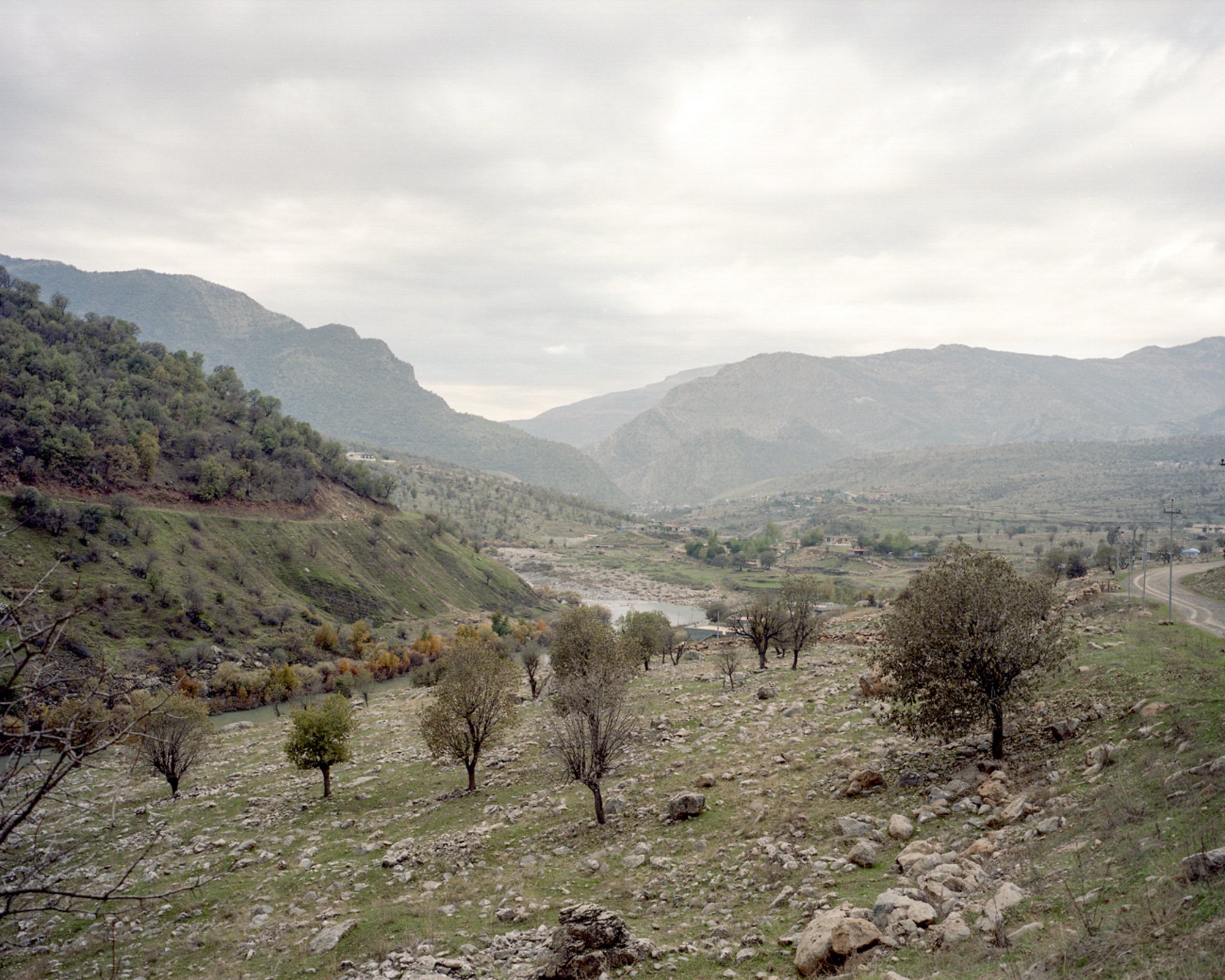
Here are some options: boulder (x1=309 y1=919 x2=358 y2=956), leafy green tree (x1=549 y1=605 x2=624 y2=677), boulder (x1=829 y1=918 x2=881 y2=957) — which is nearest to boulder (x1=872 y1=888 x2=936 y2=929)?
boulder (x1=829 y1=918 x2=881 y2=957)

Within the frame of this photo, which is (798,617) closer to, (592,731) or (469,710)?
(469,710)

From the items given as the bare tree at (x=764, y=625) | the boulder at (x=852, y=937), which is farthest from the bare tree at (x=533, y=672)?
the boulder at (x=852, y=937)

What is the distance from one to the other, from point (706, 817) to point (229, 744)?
43.4 metres

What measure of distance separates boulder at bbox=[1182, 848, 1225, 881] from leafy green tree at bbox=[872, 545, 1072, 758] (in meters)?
8.59

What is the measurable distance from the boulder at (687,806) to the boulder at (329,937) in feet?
32.1

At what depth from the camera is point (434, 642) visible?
91.6 m

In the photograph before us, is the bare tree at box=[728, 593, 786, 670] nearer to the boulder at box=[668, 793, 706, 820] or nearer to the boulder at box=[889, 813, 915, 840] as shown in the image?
the boulder at box=[668, 793, 706, 820]

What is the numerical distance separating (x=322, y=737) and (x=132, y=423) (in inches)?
3674

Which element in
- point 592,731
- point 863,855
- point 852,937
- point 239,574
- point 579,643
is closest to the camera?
point 852,937

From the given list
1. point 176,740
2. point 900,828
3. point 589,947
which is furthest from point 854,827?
point 176,740

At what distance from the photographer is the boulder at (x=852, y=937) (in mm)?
12555

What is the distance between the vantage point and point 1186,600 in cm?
4550

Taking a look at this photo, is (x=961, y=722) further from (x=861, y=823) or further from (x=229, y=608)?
(x=229, y=608)

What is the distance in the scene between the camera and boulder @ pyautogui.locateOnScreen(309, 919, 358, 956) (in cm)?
1727
